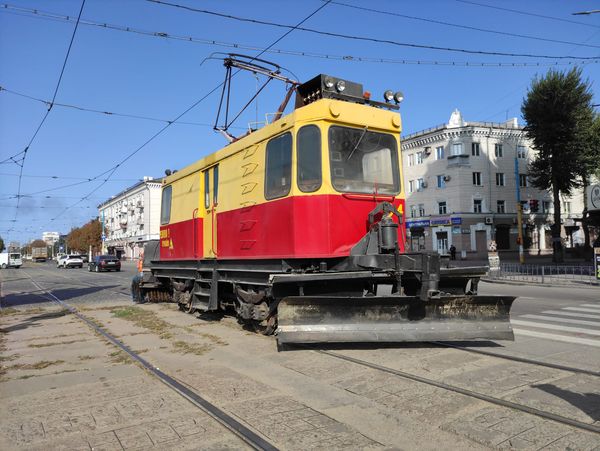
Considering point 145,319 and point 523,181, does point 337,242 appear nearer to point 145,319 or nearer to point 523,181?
point 145,319

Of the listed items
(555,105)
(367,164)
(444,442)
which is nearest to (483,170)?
(555,105)

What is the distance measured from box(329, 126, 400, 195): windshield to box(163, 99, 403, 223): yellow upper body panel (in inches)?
5.2

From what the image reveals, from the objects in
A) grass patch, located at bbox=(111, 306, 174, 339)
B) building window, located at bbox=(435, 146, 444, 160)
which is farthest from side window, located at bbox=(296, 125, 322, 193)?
building window, located at bbox=(435, 146, 444, 160)

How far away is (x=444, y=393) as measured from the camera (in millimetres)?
4879

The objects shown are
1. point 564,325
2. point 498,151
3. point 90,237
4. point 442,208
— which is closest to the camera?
point 564,325

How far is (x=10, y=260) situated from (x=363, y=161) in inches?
3181

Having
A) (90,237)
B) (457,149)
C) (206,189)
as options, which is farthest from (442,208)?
(90,237)

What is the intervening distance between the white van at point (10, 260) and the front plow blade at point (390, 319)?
79.2m

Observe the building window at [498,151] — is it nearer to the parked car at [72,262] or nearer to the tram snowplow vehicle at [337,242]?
the tram snowplow vehicle at [337,242]

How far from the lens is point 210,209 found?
9.91 m

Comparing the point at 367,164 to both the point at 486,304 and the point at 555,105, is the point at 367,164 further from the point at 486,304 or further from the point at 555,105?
the point at 555,105

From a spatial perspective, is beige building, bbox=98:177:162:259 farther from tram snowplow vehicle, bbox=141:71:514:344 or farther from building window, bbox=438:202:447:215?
tram snowplow vehicle, bbox=141:71:514:344

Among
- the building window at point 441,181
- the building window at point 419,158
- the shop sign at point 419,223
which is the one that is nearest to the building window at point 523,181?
the building window at point 441,181

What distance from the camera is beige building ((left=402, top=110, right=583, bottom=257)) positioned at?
149 feet
